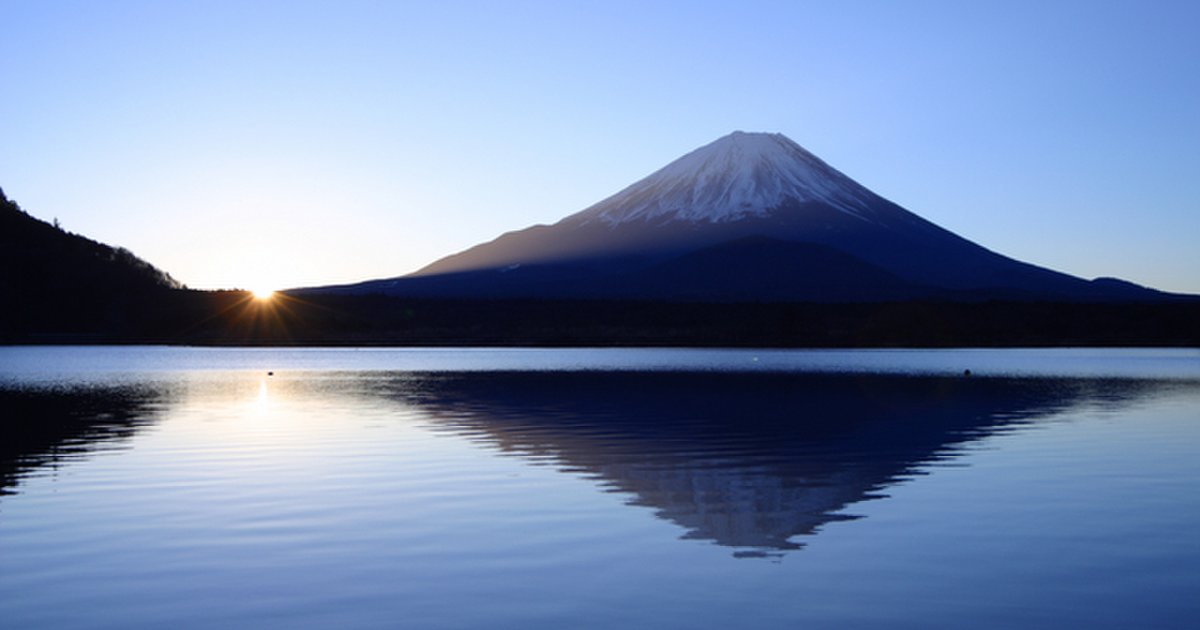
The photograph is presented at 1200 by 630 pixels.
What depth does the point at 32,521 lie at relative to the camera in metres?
16.9

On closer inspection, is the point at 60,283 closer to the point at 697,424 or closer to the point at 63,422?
the point at 63,422

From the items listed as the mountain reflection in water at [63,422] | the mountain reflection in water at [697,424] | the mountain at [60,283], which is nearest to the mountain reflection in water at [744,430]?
the mountain reflection in water at [697,424]

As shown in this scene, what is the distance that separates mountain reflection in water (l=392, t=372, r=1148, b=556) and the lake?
0.53 feet

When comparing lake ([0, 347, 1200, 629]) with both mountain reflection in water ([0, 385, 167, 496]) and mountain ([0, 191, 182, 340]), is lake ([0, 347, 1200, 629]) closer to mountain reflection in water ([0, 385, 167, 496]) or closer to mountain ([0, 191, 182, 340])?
mountain reflection in water ([0, 385, 167, 496])

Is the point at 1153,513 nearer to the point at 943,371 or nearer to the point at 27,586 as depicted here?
the point at 27,586

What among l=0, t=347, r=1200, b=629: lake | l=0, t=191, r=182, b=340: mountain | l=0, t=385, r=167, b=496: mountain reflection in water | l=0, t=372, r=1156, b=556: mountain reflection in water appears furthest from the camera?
l=0, t=191, r=182, b=340: mountain

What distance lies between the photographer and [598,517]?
17.1 m

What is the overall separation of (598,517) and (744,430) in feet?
49.5

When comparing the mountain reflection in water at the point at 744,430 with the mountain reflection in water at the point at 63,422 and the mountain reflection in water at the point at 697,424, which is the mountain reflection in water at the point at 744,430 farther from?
the mountain reflection in water at the point at 63,422

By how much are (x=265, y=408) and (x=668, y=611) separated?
1251 inches

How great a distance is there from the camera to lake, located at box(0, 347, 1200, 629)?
1184cm

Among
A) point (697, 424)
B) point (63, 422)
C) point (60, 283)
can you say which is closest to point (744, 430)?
point (697, 424)

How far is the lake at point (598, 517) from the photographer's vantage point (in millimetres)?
11836

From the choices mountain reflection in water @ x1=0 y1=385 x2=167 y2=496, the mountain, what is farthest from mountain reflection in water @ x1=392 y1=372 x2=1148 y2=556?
the mountain
